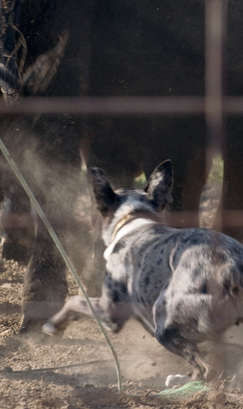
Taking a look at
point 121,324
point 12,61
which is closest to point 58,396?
point 121,324

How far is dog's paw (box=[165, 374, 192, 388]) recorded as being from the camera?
2.87m

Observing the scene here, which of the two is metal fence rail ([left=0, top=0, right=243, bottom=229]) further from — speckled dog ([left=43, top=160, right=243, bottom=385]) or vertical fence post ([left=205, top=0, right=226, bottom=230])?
speckled dog ([left=43, top=160, right=243, bottom=385])

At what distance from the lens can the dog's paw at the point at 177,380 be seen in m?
2.87

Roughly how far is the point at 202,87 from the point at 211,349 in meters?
2.07

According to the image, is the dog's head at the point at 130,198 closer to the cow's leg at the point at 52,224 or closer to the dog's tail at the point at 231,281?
the cow's leg at the point at 52,224

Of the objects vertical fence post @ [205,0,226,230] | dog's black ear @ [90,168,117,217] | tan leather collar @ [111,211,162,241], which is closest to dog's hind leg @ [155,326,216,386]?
tan leather collar @ [111,211,162,241]

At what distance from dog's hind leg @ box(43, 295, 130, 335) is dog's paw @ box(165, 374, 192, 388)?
494mm

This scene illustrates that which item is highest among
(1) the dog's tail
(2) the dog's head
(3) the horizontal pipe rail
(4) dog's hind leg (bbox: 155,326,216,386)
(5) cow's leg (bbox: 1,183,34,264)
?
(3) the horizontal pipe rail

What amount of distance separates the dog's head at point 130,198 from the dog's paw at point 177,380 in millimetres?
1172

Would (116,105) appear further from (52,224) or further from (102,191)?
(52,224)

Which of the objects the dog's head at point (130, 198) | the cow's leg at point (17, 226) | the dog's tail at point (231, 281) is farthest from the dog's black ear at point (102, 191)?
the dog's tail at point (231, 281)

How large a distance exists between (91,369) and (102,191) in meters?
1.19

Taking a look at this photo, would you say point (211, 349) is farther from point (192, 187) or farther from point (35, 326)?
point (192, 187)

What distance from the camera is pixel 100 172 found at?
3.59 metres
